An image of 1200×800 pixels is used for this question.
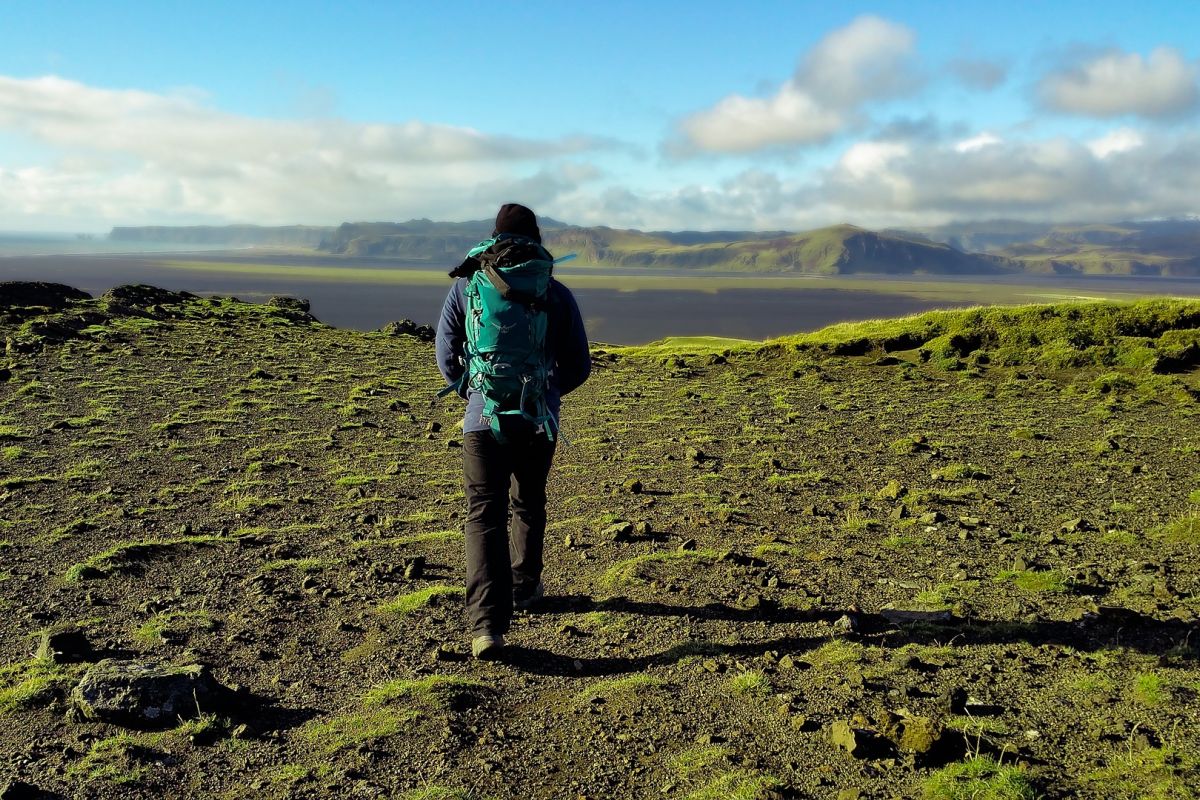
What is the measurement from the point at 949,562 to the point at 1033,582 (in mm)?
859

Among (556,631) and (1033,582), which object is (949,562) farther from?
(556,631)

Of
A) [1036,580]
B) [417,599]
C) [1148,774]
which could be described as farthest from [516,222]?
[1036,580]

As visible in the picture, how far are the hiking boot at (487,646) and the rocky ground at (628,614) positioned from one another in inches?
4.4

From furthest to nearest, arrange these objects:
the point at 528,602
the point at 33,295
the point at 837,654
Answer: the point at 33,295 → the point at 528,602 → the point at 837,654

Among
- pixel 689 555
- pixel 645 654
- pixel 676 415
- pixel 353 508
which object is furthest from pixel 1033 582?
pixel 676 415

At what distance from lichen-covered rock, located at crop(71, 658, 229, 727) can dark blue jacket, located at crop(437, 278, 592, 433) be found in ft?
7.99

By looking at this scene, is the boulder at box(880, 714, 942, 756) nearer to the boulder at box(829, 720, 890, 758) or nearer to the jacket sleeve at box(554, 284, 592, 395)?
the boulder at box(829, 720, 890, 758)

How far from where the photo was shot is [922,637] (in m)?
6.04

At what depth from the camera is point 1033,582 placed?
7031 mm

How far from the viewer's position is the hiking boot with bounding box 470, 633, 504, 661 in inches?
233

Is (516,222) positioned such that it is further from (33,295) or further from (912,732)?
(33,295)

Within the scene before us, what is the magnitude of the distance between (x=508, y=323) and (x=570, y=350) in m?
0.67

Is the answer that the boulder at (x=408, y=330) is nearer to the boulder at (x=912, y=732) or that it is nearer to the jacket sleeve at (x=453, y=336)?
the jacket sleeve at (x=453, y=336)

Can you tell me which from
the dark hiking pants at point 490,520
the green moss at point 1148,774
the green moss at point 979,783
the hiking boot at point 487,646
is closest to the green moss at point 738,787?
the green moss at point 979,783
